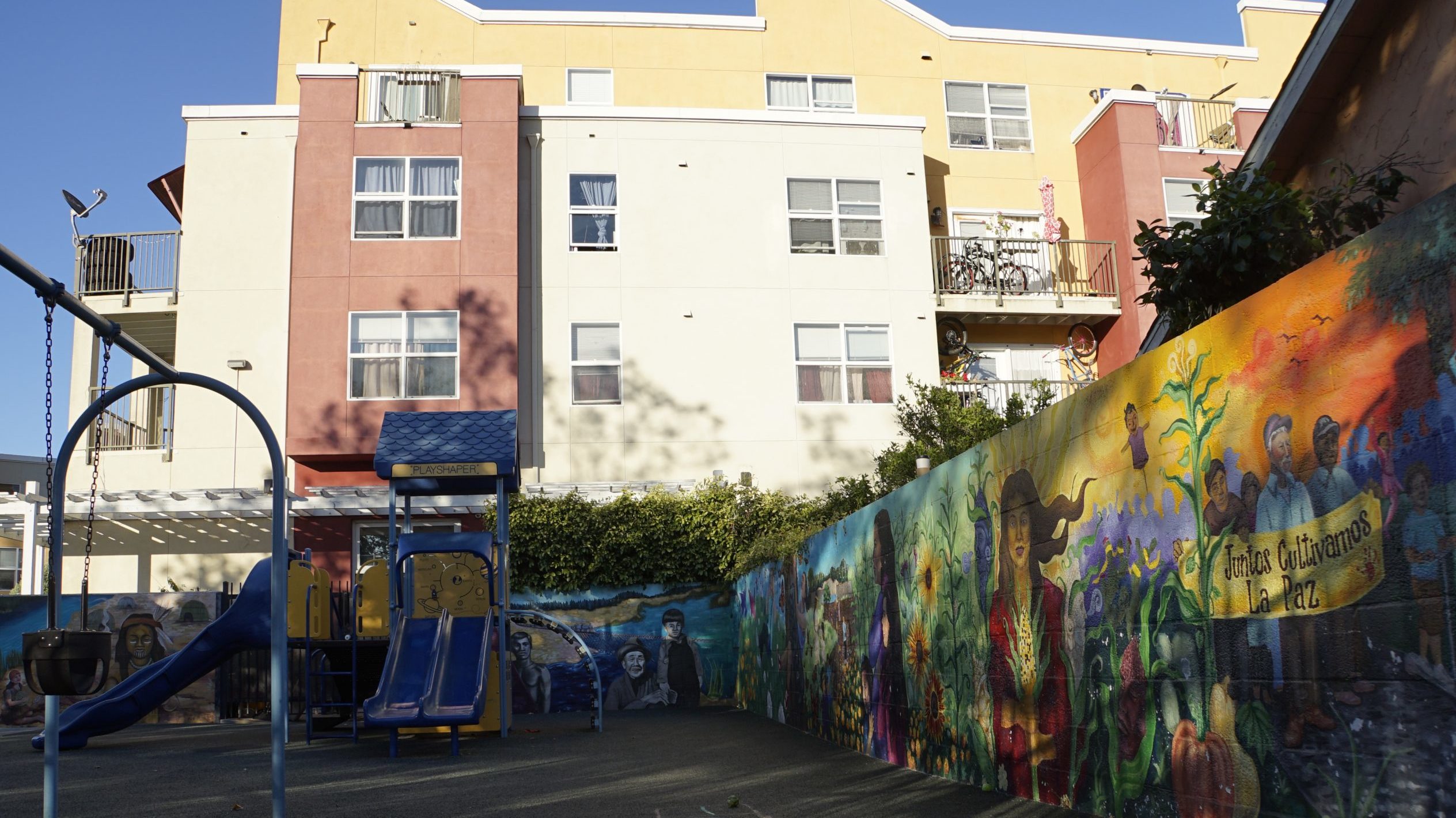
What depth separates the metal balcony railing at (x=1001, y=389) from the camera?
22.1 m

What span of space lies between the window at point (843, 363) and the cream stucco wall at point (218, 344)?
9058mm

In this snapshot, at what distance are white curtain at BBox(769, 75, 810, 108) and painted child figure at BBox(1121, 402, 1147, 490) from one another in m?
21.3

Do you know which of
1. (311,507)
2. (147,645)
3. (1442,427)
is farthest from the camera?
(311,507)

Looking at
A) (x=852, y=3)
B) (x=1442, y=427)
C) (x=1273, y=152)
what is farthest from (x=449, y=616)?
(x=852, y=3)

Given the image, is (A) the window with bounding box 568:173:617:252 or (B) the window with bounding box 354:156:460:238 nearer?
(B) the window with bounding box 354:156:460:238

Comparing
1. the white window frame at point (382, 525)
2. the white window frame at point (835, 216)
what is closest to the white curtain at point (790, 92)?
the white window frame at point (835, 216)

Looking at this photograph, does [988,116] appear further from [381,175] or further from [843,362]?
[381,175]

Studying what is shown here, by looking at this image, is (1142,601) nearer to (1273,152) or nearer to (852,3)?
(1273,152)

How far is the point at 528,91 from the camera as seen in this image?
25516mm

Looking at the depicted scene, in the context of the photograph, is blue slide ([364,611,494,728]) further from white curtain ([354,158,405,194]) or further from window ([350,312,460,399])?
white curtain ([354,158,405,194])

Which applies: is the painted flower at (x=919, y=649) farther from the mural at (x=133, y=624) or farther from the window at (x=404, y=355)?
the window at (x=404, y=355)

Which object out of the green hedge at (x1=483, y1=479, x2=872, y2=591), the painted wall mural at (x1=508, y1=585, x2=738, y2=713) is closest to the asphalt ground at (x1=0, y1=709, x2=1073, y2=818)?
the painted wall mural at (x1=508, y1=585, x2=738, y2=713)

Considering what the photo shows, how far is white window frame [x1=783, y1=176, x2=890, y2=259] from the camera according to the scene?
22.8m

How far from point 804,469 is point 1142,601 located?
16.2 metres
